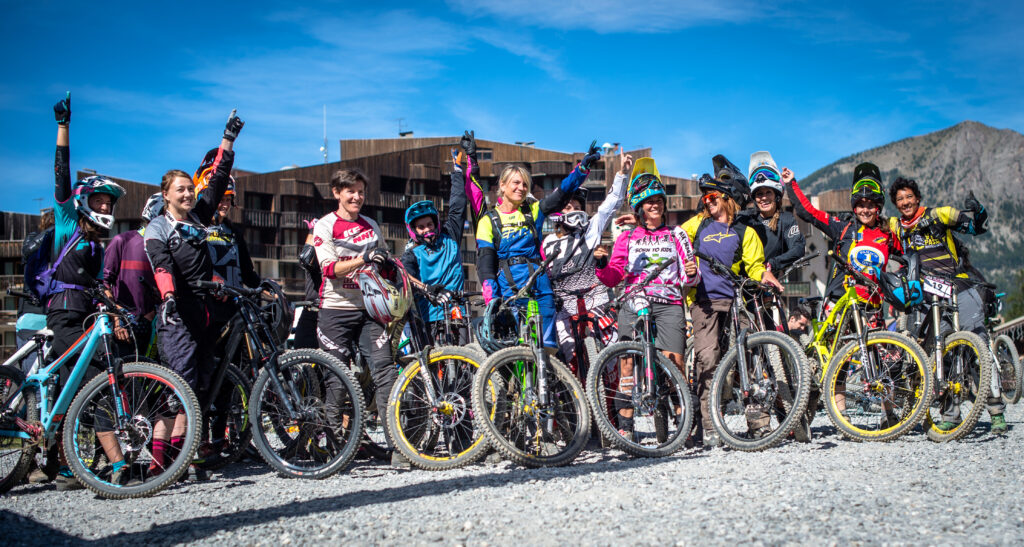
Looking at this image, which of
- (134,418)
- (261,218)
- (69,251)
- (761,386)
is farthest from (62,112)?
(261,218)

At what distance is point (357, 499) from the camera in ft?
15.2

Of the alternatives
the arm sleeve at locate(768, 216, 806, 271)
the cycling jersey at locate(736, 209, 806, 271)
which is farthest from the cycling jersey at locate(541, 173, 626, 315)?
the arm sleeve at locate(768, 216, 806, 271)

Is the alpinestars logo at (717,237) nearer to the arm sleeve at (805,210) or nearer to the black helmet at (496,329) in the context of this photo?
the arm sleeve at (805,210)

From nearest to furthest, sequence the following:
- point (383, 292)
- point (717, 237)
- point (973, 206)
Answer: point (383, 292)
point (717, 237)
point (973, 206)

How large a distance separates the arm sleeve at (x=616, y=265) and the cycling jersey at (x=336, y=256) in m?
1.87

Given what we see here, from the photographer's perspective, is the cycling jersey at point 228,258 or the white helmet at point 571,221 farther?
the white helmet at point 571,221

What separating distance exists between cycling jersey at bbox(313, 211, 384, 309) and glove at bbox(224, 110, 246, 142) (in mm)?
1018

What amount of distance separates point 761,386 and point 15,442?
5263 mm

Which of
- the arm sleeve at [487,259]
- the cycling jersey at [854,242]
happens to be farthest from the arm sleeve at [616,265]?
the cycling jersey at [854,242]

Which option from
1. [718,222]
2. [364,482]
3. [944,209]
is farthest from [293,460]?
[944,209]

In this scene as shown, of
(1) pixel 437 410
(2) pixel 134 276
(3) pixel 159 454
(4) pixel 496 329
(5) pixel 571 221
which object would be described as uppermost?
(5) pixel 571 221

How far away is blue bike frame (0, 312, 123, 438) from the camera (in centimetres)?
548

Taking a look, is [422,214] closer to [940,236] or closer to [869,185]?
[869,185]

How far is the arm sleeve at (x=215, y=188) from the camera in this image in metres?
6.44
